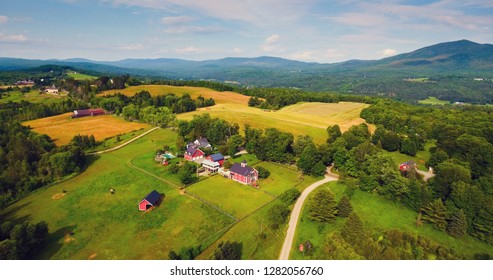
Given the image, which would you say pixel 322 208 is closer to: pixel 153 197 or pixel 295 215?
pixel 295 215

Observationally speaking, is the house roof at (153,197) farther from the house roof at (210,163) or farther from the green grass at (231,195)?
the house roof at (210,163)

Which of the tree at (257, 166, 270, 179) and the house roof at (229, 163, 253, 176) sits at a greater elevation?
the house roof at (229, 163, 253, 176)

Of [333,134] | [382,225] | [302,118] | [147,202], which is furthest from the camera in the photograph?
[302,118]

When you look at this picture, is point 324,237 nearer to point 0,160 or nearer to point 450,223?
point 450,223

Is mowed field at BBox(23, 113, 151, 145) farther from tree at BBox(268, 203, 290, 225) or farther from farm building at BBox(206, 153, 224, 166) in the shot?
tree at BBox(268, 203, 290, 225)

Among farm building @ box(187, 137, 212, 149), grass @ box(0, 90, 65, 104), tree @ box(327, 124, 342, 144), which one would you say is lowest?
farm building @ box(187, 137, 212, 149)

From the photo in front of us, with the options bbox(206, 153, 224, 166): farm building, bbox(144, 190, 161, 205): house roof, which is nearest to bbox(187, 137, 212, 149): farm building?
bbox(206, 153, 224, 166): farm building

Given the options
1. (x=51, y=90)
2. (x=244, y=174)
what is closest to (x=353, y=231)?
(x=244, y=174)
